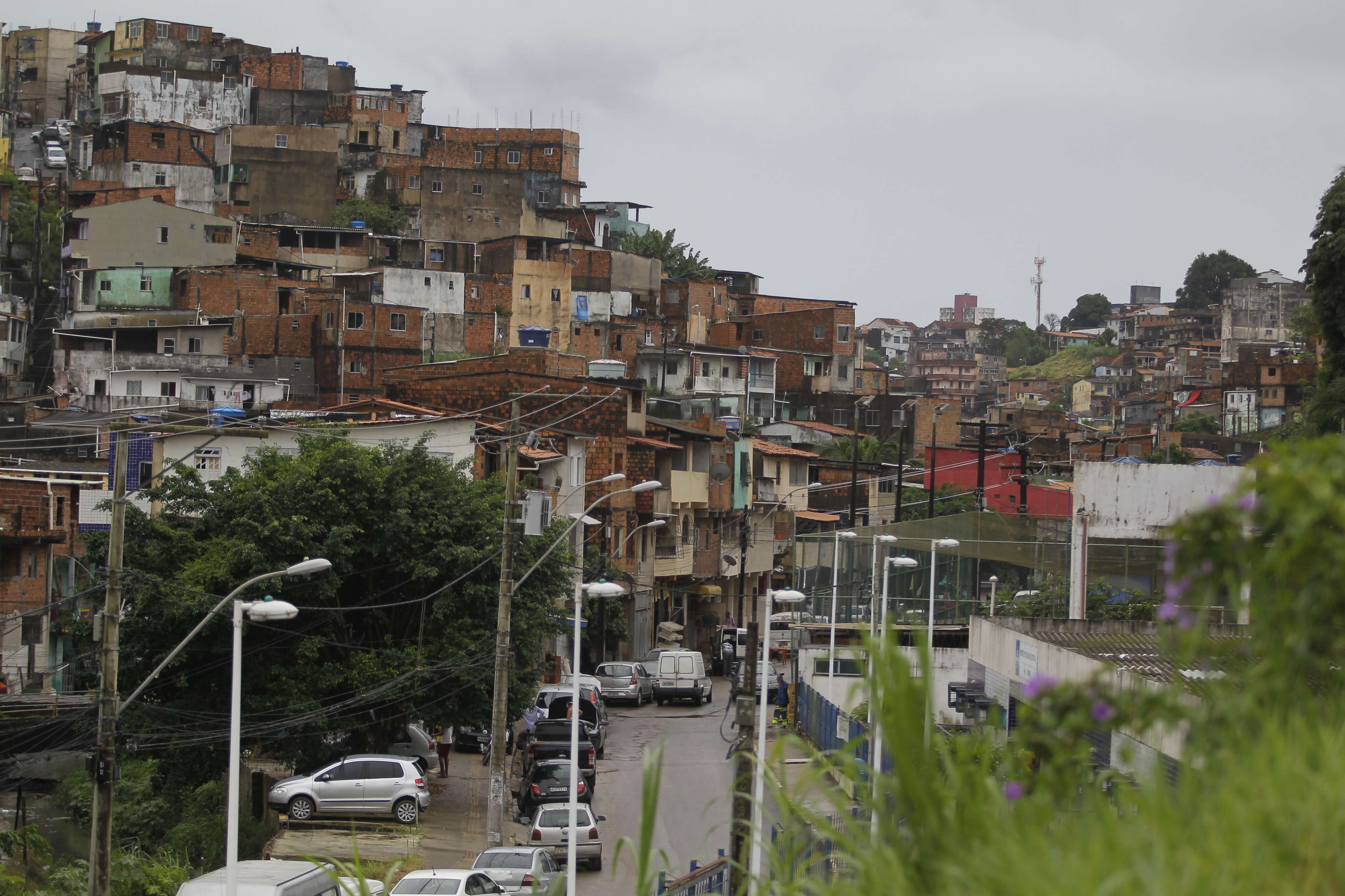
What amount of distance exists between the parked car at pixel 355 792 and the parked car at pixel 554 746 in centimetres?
517

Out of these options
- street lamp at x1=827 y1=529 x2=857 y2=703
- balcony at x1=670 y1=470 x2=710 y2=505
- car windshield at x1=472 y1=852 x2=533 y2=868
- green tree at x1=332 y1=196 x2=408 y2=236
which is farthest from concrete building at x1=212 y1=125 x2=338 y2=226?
car windshield at x1=472 y1=852 x2=533 y2=868

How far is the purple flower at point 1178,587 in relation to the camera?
16.9ft

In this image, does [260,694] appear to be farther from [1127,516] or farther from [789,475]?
[789,475]

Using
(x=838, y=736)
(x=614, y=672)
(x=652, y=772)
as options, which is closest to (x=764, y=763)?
(x=652, y=772)

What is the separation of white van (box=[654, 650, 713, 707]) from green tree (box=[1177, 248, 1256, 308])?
137934 mm

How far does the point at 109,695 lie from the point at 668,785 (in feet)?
58.0

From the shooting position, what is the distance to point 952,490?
259 feet

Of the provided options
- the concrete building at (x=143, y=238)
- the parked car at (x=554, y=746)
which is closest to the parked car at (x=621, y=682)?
the parked car at (x=554, y=746)

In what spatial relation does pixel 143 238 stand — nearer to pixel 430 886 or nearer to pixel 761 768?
pixel 430 886

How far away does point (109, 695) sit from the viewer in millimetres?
19328

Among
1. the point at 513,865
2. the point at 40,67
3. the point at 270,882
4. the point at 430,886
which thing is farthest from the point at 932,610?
the point at 40,67

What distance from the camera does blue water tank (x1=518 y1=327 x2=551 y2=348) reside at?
2441 inches

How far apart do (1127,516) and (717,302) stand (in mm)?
76326

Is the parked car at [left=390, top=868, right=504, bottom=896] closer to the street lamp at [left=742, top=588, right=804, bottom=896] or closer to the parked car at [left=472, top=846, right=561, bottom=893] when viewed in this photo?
the parked car at [left=472, top=846, right=561, bottom=893]
